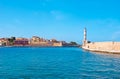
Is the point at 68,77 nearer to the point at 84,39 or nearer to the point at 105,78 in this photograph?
the point at 105,78

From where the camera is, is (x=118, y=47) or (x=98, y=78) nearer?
(x=98, y=78)

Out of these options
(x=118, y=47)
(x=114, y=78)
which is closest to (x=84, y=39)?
(x=118, y=47)

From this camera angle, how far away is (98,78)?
21.6 meters

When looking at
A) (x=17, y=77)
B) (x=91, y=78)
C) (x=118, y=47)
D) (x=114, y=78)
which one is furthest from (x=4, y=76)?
(x=118, y=47)

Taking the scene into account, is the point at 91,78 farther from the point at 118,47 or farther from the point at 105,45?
the point at 105,45

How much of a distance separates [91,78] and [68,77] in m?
1.82

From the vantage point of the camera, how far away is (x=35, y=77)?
21984 mm

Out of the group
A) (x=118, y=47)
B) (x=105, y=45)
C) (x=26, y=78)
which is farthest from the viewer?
(x=105, y=45)

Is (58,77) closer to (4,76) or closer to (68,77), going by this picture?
(68,77)

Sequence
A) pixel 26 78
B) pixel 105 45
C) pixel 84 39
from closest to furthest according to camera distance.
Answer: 1. pixel 26 78
2. pixel 105 45
3. pixel 84 39

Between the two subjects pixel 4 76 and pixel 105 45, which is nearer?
pixel 4 76

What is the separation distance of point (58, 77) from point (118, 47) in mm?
43767

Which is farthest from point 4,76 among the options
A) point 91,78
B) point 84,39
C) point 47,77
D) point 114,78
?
point 84,39

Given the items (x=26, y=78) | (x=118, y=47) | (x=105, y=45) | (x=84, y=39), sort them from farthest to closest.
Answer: (x=84, y=39) → (x=105, y=45) → (x=118, y=47) → (x=26, y=78)
